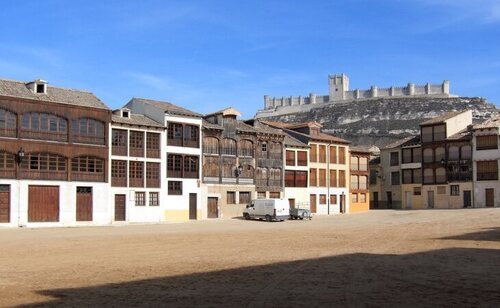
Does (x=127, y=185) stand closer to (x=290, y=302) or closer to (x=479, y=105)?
Result: (x=290, y=302)

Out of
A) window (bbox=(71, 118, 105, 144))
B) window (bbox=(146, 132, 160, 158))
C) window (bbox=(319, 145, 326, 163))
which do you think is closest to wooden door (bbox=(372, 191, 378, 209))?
window (bbox=(319, 145, 326, 163))

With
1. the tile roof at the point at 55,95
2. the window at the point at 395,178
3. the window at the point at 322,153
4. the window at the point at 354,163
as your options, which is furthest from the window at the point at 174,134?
the window at the point at 395,178

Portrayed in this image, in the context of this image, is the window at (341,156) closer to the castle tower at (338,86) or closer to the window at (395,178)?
the window at (395,178)

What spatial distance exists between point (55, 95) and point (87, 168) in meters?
7.16

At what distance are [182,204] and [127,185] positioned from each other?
7061 millimetres

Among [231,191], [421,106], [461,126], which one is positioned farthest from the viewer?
[421,106]

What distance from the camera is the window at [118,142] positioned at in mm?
58875

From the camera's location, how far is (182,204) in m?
64.4

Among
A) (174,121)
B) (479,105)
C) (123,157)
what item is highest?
(479,105)

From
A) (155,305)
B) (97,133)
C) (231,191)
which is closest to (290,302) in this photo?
(155,305)

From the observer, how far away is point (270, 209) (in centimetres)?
6159

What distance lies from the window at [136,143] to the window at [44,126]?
24.0ft

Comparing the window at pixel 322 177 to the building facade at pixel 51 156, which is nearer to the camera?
the building facade at pixel 51 156

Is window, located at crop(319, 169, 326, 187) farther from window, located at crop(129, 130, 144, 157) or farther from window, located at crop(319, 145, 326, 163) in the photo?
window, located at crop(129, 130, 144, 157)
